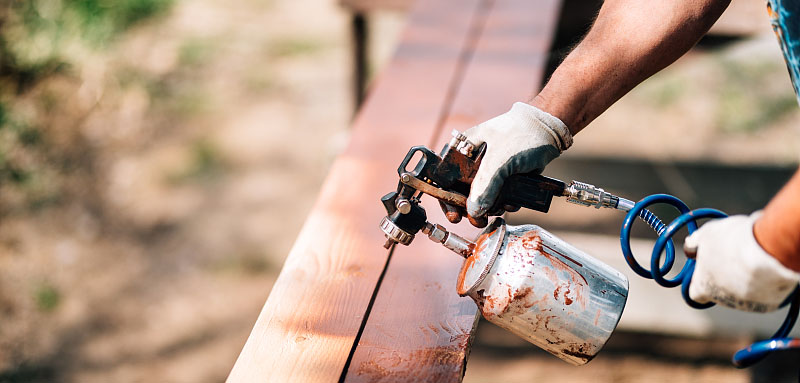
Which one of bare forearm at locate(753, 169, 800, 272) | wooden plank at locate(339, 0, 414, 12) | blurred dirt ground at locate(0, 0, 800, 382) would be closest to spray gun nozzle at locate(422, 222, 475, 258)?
bare forearm at locate(753, 169, 800, 272)

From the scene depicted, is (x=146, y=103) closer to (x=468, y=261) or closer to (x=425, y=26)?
(x=425, y=26)

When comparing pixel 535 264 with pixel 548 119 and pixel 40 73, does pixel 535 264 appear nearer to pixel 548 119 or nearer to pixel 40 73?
pixel 548 119

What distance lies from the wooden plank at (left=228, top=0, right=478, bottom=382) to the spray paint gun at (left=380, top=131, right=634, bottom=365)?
25 cm

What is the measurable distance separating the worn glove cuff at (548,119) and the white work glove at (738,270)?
379 millimetres

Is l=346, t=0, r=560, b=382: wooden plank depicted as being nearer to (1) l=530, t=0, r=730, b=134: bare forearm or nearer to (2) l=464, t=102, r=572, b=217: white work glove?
(2) l=464, t=102, r=572, b=217: white work glove

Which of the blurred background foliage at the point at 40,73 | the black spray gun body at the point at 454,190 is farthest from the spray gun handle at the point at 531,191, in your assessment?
the blurred background foliage at the point at 40,73

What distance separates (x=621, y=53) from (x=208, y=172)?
2.74 metres

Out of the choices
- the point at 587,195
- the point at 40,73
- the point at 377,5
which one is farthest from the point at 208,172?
the point at 587,195

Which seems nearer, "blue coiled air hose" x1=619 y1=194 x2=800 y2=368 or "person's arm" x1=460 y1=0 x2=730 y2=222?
"blue coiled air hose" x1=619 y1=194 x2=800 y2=368

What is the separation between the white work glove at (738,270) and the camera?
44.8 inches

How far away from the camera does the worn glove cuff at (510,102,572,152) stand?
1.49 meters

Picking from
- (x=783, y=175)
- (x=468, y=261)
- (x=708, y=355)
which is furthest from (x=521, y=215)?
(x=468, y=261)

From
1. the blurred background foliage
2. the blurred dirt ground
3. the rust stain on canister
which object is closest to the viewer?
the rust stain on canister

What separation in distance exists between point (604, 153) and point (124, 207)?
109 inches
